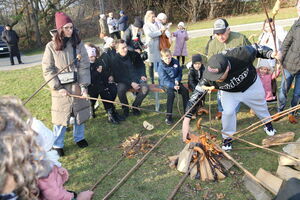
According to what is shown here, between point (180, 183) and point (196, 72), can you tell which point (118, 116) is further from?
point (180, 183)

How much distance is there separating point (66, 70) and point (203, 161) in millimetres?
2360

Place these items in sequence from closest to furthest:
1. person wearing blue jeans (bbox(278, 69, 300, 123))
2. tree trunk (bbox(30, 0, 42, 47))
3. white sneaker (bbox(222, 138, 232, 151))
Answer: white sneaker (bbox(222, 138, 232, 151)), person wearing blue jeans (bbox(278, 69, 300, 123)), tree trunk (bbox(30, 0, 42, 47))

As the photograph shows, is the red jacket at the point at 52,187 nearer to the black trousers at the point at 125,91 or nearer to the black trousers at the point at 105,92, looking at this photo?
the black trousers at the point at 105,92

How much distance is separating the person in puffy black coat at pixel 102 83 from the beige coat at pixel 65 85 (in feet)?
3.96

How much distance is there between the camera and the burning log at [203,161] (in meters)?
3.53

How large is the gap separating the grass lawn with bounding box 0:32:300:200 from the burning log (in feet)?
0.31

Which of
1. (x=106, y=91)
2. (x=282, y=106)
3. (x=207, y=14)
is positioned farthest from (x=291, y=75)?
(x=207, y=14)

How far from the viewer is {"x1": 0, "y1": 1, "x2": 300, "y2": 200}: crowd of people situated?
1373mm

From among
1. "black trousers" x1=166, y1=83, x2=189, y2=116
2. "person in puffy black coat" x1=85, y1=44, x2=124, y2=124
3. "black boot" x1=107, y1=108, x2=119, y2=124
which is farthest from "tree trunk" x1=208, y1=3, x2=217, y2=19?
"black boot" x1=107, y1=108, x2=119, y2=124

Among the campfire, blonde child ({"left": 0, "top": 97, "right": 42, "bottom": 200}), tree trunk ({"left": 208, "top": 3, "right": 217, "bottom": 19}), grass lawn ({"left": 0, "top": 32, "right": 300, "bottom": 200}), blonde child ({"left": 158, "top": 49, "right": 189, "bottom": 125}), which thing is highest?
tree trunk ({"left": 208, "top": 3, "right": 217, "bottom": 19})

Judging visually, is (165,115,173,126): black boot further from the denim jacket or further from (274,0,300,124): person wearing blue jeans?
(274,0,300,124): person wearing blue jeans

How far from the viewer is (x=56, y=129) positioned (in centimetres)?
414

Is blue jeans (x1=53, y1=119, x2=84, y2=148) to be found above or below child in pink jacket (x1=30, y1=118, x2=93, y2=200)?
below

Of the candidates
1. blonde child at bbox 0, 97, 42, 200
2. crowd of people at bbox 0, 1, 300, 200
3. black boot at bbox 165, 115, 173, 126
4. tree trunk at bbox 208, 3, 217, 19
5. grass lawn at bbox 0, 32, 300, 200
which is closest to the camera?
blonde child at bbox 0, 97, 42, 200
